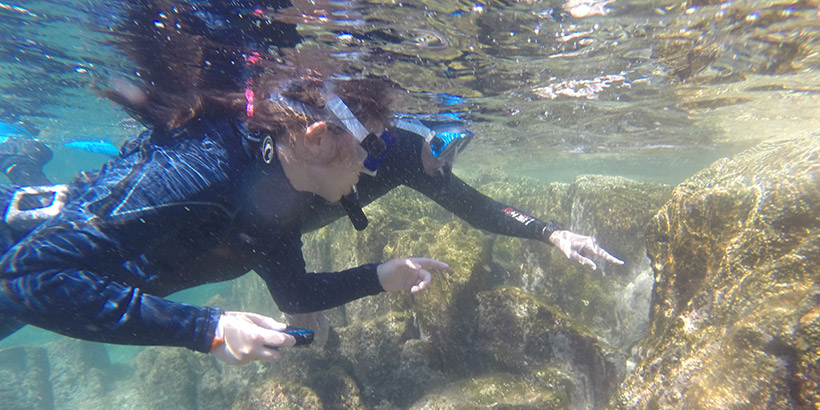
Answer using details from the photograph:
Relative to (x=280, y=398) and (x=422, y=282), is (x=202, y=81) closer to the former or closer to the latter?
(x=280, y=398)

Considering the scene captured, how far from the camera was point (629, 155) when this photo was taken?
24.2 meters

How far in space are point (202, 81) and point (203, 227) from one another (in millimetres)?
5344

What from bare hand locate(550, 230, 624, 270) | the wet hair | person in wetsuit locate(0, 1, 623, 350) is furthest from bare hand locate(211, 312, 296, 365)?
bare hand locate(550, 230, 624, 270)

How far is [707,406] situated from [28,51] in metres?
15.0

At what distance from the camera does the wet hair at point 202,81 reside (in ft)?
9.80

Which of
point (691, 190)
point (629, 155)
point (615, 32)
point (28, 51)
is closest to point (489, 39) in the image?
point (615, 32)

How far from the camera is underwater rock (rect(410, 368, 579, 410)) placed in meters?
4.44

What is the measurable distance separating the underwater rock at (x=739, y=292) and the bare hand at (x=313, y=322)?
3.80m

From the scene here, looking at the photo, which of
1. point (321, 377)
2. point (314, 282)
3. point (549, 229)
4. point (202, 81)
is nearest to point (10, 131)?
point (202, 81)

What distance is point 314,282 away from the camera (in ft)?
11.0

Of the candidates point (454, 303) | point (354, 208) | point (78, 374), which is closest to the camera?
point (354, 208)

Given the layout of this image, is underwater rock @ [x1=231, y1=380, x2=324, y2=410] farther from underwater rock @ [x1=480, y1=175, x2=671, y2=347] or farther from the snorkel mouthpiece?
underwater rock @ [x1=480, y1=175, x2=671, y2=347]

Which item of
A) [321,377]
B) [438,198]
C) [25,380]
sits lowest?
[25,380]

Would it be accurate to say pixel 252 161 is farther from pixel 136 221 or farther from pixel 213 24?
pixel 213 24
